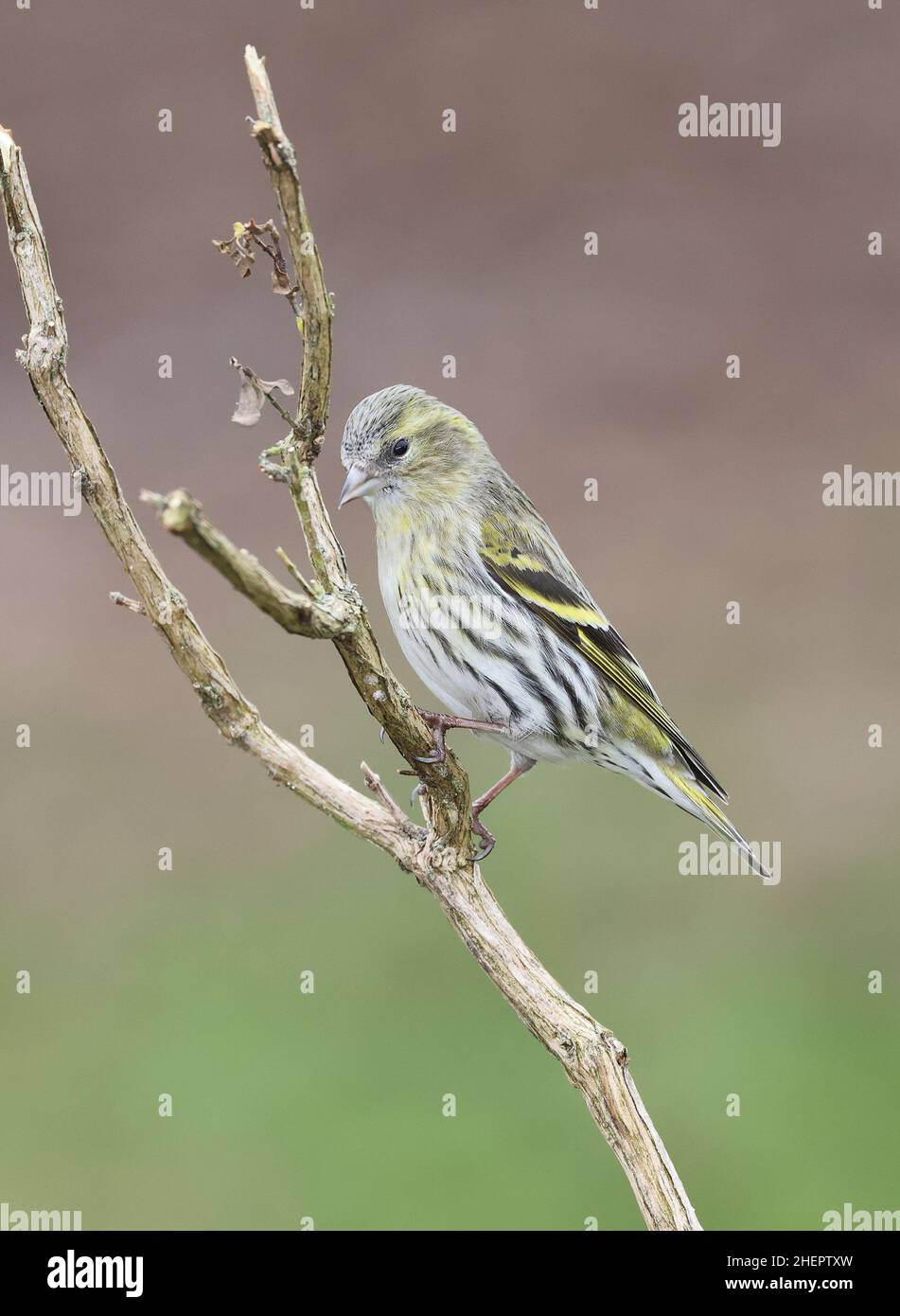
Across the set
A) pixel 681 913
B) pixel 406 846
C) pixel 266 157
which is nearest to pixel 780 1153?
pixel 681 913

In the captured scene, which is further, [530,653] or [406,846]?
[530,653]

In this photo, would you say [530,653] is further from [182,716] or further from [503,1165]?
[182,716]

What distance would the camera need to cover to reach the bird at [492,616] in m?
4.02

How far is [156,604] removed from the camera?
2.70 metres

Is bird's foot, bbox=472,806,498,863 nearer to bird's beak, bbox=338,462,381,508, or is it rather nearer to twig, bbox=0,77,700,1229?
twig, bbox=0,77,700,1229

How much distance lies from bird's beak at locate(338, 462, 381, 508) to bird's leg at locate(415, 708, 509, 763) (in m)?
0.75

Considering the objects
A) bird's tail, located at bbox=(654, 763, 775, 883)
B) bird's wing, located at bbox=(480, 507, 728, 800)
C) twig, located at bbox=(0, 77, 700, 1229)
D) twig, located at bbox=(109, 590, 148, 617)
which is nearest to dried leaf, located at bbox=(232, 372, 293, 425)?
twig, located at bbox=(0, 77, 700, 1229)

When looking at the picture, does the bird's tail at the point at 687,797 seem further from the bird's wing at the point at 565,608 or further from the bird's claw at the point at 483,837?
the bird's claw at the point at 483,837

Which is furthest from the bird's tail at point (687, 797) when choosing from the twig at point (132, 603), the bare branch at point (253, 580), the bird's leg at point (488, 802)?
the twig at point (132, 603)

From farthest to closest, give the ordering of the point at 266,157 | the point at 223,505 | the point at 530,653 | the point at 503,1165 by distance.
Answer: the point at 223,505 → the point at 503,1165 → the point at 530,653 → the point at 266,157

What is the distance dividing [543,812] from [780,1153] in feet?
10.8

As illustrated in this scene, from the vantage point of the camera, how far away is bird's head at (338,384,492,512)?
3994 millimetres

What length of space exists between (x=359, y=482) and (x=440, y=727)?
101 centimetres

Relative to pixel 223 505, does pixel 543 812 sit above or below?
below
